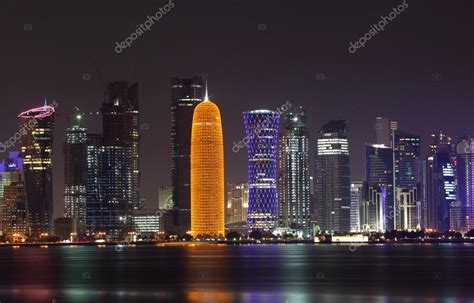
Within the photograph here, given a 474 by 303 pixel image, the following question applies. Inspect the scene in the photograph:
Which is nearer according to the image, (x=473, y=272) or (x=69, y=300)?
(x=69, y=300)

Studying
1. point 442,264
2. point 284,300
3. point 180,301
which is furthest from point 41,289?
point 442,264

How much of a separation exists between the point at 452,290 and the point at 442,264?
69950 mm

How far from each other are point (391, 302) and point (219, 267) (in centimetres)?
7936

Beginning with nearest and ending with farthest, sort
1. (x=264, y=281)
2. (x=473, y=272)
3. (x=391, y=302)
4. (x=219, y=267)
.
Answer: (x=391, y=302)
(x=264, y=281)
(x=473, y=272)
(x=219, y=267)

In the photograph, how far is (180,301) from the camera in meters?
105

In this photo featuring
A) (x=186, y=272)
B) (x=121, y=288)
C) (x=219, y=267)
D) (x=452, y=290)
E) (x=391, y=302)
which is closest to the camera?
(x=391, y=302)

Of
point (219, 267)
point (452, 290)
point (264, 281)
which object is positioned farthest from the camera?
point (219, 267)

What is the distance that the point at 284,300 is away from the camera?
4151 inches

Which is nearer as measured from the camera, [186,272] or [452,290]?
[452,290]

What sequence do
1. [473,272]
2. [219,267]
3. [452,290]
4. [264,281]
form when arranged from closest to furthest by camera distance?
[452,290]
[264,281]
[473,272]
[219,267]

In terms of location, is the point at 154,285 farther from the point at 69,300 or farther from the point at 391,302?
the point at 391,302

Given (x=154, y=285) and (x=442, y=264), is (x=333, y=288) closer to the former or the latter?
(x=154, y=285)

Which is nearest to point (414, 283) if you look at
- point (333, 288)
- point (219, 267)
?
point (333, 288)

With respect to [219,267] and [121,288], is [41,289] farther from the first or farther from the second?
[219,267]
